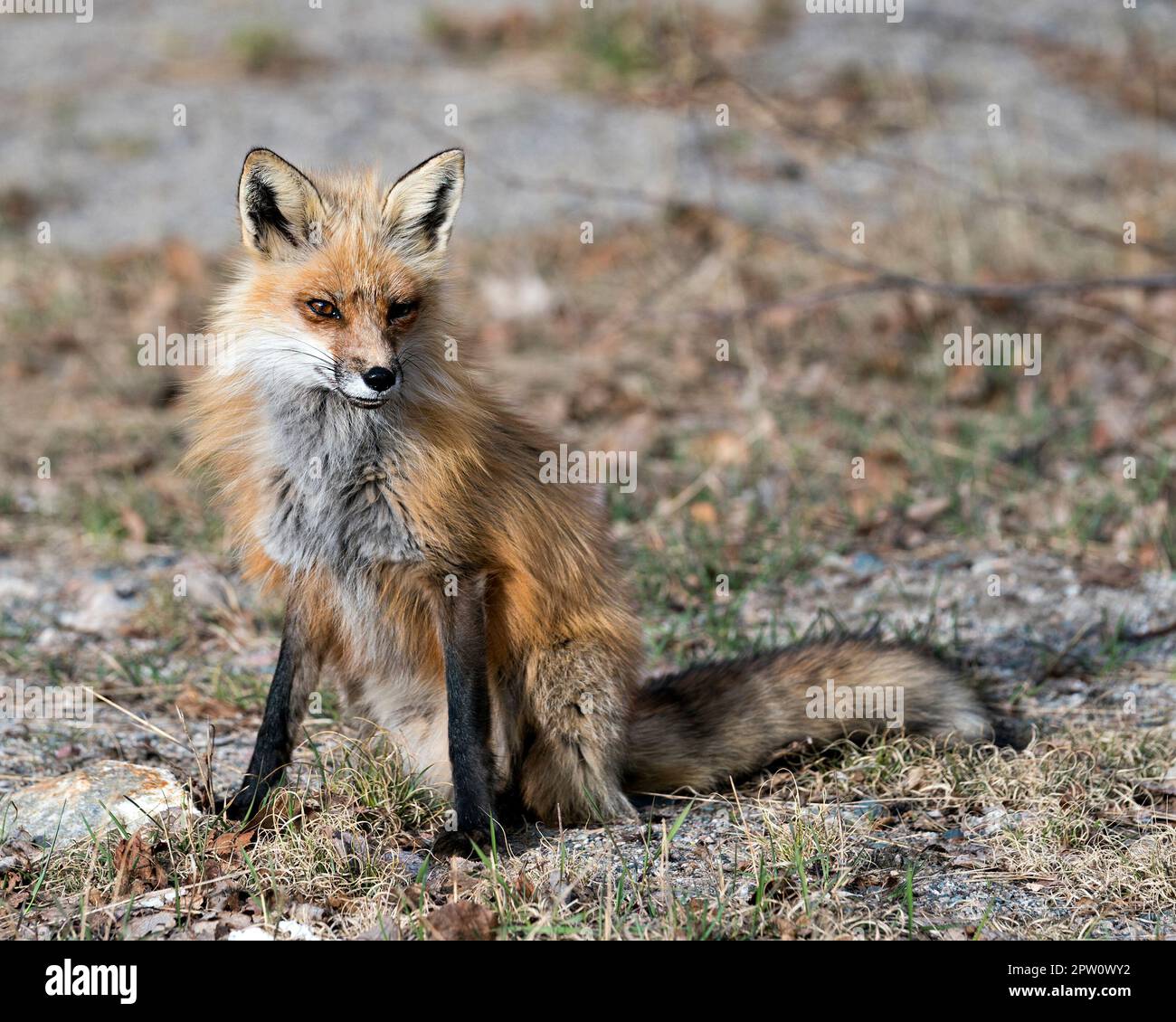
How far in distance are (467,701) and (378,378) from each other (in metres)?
0.94

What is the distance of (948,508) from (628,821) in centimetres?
302

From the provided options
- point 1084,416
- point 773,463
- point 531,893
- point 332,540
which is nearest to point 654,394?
point 773,463

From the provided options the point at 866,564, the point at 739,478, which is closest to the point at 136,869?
the point at 866,564

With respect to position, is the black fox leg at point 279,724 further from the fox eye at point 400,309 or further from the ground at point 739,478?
the fox eye at point 400,309

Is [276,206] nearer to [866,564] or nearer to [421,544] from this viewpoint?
[421,544]

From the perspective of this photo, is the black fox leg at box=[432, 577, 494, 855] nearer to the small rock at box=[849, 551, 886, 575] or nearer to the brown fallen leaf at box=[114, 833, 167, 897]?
the brown fallen leaf at box=[114, 833, 167, 897]

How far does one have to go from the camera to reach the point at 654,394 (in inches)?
314

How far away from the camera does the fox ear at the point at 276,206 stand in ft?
11.9

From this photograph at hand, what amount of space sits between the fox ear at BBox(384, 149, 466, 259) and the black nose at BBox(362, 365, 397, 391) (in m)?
0.54

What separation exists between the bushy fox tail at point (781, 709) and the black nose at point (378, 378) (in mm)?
1299

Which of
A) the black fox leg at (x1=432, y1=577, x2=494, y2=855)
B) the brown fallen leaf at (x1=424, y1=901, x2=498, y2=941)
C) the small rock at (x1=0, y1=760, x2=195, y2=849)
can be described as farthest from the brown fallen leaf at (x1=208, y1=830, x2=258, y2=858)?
the brown fallen leaf at (x1=424, y1=901, x2=498, y2=941)

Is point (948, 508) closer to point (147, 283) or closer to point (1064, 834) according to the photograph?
point (1064, 834)

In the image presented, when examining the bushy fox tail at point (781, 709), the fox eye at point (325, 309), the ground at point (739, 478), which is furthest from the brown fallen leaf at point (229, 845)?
the fox eye at point (325, 309)

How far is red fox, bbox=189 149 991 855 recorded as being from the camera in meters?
3.64
